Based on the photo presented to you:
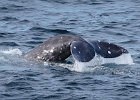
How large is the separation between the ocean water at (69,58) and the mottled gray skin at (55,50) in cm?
18

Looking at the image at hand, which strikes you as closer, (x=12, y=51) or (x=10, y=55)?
(x=10, y=55)

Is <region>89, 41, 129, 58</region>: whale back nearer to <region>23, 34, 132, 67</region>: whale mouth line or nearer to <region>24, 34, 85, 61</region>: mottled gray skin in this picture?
<region>23, 34, 132, 67</region>: whale mouth line

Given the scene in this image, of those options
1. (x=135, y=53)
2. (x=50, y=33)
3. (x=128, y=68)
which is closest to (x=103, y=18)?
(x=50, y=33)

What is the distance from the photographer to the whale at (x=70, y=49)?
13477 millimetres

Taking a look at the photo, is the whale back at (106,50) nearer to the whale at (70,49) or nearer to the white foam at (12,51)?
the whale at (70,49)

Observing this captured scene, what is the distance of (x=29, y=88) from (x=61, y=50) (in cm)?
193

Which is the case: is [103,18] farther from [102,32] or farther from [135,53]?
[135,53]

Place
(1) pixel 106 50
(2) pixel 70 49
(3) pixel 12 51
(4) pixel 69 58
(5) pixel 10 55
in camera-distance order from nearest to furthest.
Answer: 1. (2) pixel 70 49
2. (1) pixel 106 50
3. (4) pixel 69 58
4. (5) pixel 10 55
5. (3) pixel 12 51

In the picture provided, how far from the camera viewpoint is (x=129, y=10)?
81.1ft

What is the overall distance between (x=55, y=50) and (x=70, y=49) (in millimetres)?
483

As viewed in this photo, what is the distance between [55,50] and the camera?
14008mm

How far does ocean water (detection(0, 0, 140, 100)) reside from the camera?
12.2 m

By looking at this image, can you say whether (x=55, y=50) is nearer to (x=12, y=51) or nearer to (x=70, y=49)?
(x=70, y=49)

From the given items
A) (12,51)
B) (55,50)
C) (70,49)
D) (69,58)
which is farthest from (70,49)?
(12,51)
